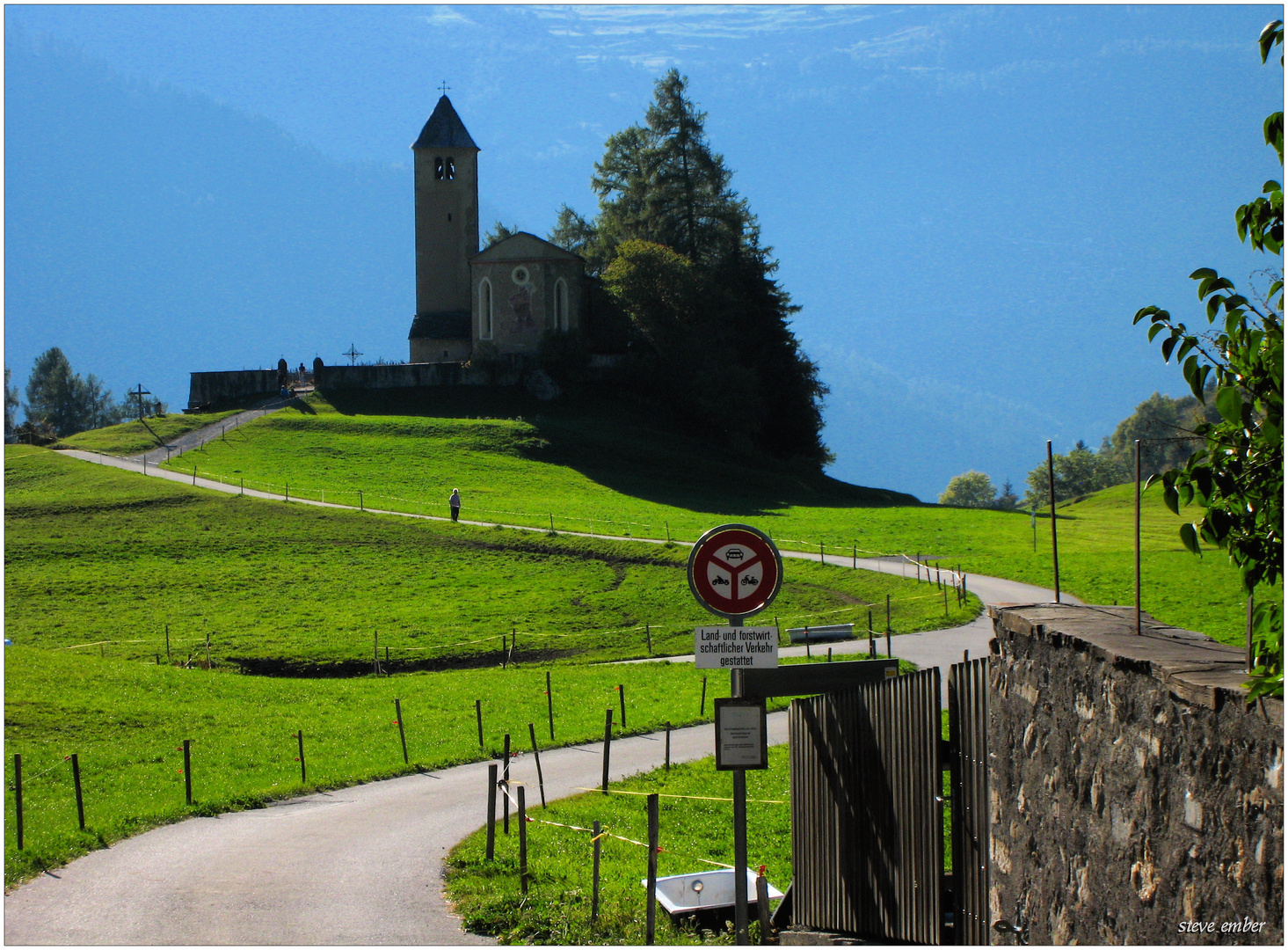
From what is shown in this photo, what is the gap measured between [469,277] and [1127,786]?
3289 inches

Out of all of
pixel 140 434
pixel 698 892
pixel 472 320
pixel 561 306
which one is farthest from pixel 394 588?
pixel 472 320

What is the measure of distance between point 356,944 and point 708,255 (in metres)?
74.5

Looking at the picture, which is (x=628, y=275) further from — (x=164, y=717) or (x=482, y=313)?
(x=164, y=717)

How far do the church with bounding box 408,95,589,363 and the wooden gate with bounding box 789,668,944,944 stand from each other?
66796 millimetres

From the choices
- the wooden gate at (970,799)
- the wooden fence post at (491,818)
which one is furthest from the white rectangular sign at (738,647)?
the wooden fence post at (491,818)

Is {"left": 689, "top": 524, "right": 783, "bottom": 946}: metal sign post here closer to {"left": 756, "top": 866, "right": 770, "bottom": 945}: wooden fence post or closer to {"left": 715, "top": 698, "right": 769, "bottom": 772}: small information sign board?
{"left": 715, "top": 698, "right": 769, "bottom": 772}: small information sign board

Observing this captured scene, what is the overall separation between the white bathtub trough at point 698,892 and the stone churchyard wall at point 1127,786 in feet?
11.3

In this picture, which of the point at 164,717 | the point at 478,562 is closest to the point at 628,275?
the point at 478,562

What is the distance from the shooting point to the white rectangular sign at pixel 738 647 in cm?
831

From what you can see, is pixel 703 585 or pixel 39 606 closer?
pixel 703 585

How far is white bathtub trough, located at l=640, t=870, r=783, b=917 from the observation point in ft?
33.8

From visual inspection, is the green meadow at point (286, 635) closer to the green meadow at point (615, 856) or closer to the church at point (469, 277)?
the green meadow at point (615, 856)

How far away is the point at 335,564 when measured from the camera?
40312mm

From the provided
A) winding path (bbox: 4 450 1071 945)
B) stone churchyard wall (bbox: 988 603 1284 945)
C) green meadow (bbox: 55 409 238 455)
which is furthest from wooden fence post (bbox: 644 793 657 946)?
green meadow (bbox: 55 409 238 455)
